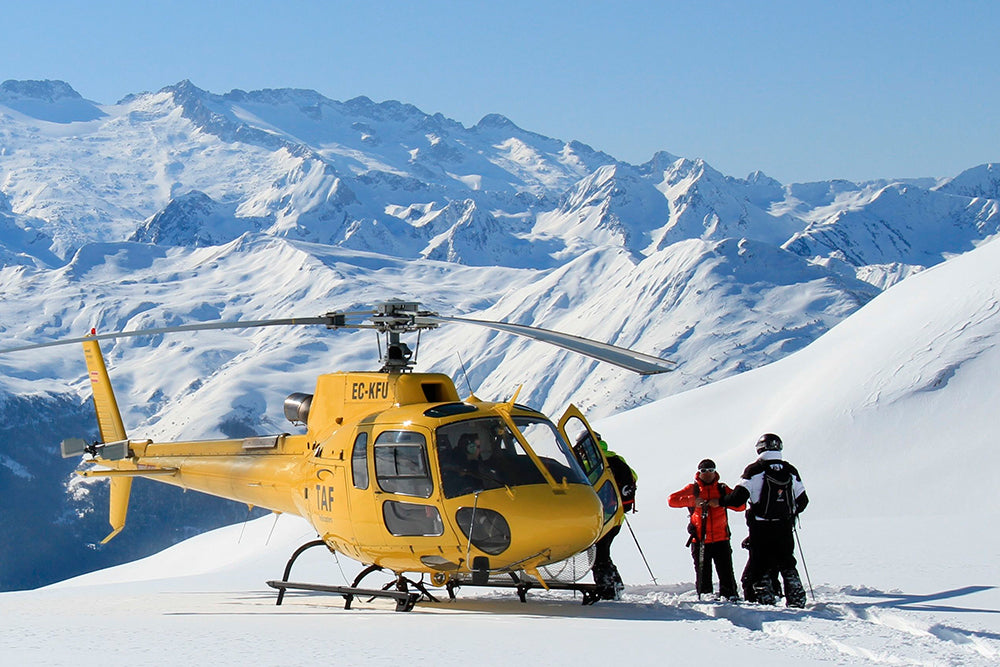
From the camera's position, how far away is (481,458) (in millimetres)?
10344

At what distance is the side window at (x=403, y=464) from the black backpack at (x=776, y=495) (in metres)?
3.20

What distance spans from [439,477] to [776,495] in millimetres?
3255

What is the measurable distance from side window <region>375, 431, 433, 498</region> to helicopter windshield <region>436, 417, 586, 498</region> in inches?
8.5

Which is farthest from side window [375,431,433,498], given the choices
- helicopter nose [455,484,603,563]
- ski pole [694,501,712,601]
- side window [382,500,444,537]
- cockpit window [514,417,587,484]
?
ski pole [694,501,712,601]

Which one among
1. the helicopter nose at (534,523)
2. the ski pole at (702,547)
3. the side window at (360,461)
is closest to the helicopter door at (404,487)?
the side window at (360,461)

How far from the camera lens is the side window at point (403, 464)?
10.5m

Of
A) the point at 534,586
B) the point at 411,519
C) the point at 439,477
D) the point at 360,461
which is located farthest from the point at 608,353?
the point at 360,461

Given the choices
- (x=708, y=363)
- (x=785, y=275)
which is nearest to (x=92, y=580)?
(x=708, y=363)

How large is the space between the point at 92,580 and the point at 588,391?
5556 inches

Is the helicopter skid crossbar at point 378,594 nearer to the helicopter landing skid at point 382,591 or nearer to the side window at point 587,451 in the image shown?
the helicopter landing skid at point 382,591

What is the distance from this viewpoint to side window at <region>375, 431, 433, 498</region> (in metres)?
10.5

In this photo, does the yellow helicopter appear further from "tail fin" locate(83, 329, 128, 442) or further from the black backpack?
"tail fin" locate(83, 329, 128, 442)

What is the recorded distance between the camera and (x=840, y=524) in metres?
17.6

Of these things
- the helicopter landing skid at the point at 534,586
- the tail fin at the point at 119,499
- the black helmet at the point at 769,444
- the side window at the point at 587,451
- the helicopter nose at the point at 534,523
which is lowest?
the helicopter landing skid at the point at 534,586
